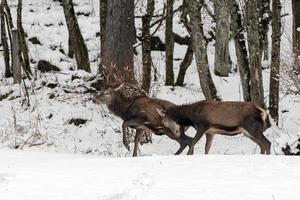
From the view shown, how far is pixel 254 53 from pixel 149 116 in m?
3.12

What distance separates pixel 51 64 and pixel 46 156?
12.6 m

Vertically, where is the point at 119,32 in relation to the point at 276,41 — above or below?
above

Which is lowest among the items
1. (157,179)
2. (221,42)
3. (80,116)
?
(80,116)

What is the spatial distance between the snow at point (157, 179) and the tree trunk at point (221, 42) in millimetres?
12710

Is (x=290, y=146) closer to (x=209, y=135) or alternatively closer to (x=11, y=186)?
(x=209, y=135)

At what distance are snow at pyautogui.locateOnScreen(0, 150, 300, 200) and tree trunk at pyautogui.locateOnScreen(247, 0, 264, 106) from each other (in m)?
5.09

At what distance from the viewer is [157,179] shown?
6.27m

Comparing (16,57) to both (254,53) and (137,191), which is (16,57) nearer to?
(254,53)

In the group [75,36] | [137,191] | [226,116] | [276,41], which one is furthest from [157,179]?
[75,36]

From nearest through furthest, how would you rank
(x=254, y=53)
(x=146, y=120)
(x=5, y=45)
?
(x=146, y=120) → (x=254, y=53) → (x=5, y=45)

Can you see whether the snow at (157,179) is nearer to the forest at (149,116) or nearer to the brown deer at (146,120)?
the forest at (149,116)

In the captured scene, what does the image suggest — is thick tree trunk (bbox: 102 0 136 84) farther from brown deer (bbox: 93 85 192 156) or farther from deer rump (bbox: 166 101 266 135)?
deer rump (bbox: 166 101 266 135)

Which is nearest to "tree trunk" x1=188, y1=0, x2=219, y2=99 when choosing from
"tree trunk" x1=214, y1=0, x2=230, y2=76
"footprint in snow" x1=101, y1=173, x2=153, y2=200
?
"tree trunk" x1=214, y1=0, x2=230, y2=76

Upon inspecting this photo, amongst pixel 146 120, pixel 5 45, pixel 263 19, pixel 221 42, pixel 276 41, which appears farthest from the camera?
pixel 221 42
